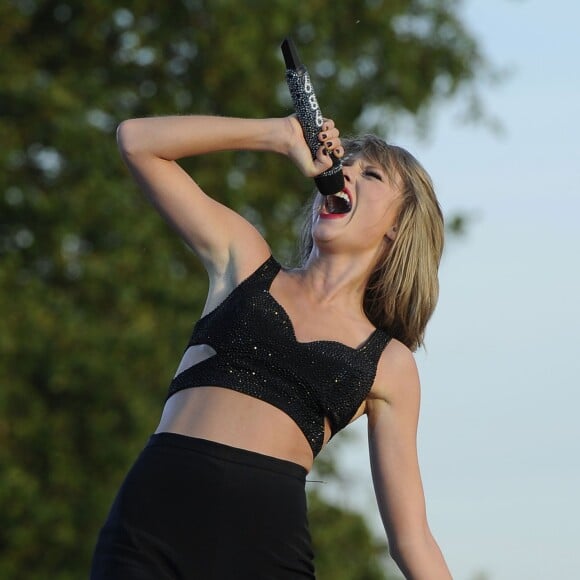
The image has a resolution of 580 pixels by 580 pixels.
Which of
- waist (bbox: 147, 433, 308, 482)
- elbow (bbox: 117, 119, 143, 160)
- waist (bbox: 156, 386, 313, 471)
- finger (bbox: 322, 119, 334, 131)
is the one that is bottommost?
waist (bbox: 147, 433, 308, 482)

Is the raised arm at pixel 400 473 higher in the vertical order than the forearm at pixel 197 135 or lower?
lower

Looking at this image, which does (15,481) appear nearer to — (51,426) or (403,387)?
(51,426)

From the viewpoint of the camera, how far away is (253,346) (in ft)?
11.4

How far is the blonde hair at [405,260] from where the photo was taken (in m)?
3.85

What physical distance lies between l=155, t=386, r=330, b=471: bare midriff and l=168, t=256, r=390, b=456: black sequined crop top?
0.08 feet

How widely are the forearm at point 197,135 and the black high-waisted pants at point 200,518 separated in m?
0.70

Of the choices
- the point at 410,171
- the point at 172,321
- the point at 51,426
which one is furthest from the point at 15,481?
the point at 410,171

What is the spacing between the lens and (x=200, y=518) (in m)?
3.31

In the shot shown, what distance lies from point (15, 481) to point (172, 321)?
154 cm

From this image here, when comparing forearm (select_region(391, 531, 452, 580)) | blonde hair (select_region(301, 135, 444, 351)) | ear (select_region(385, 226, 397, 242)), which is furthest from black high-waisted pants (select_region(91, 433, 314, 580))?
ear (select_region(385, 226, 397, 242))

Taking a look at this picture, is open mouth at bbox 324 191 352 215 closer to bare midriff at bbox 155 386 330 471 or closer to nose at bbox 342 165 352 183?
nose at bbox 342 165 352 183

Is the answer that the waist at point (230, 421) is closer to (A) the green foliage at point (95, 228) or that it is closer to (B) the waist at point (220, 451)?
(B) the waist at point (220, 451)

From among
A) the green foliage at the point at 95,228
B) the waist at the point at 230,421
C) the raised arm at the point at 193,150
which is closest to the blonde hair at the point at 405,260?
the raised arm at the point at 193,150

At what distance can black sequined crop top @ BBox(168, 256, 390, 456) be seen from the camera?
3.44 metres
